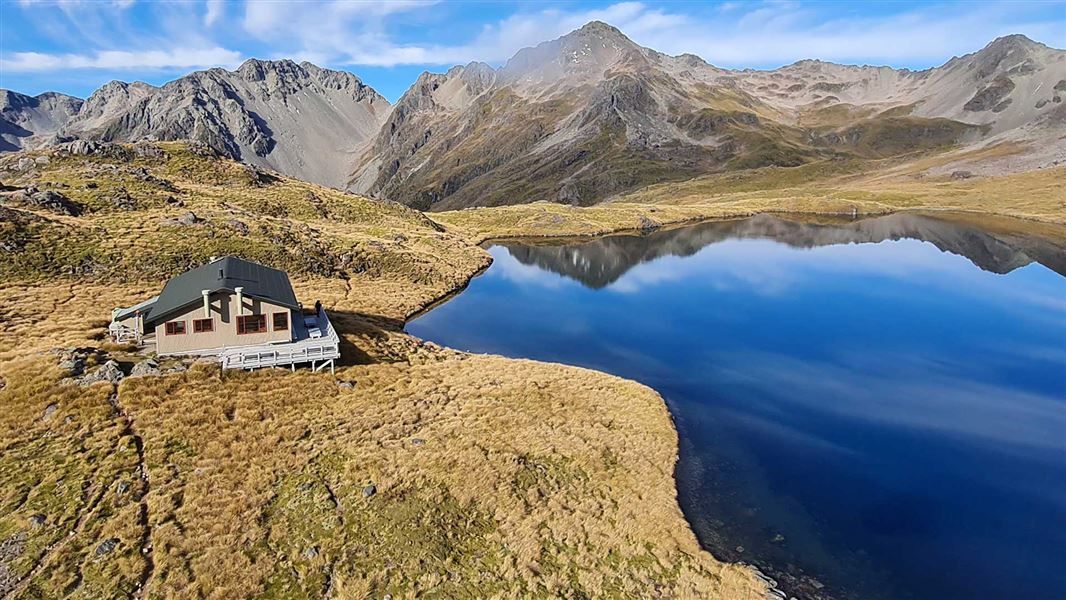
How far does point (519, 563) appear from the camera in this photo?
25016 millimetres

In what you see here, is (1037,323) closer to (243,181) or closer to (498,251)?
(498,251)

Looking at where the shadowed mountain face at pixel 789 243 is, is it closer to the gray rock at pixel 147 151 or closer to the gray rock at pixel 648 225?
the gray rock at pixel 648 225

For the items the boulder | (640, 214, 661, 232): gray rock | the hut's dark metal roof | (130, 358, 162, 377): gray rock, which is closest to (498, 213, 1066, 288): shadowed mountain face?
(640, 214, 661, 232): gray rock

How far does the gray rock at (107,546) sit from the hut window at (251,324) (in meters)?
20.3

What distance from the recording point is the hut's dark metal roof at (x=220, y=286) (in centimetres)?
3947

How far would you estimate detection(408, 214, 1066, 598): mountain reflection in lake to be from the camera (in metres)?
28.5

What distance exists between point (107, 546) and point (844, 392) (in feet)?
170

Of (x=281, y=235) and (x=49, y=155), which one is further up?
(x=49, y=155)

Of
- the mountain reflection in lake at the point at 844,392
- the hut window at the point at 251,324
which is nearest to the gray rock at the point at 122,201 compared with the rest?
the mountain reflection in lake at the point at 844,392

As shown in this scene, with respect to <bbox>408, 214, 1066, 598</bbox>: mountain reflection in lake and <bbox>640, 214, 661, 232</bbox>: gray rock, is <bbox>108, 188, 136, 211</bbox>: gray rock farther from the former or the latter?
<bbox>640, 214, 661, 232</bbox>: gray rock

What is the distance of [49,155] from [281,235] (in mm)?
62150

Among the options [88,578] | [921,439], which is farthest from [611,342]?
[88,578]

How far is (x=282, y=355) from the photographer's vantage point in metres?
40.7

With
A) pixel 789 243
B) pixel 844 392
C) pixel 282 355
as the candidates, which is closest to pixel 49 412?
pixel 282 355
